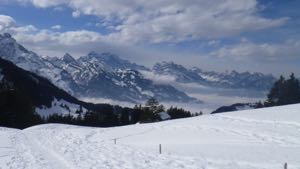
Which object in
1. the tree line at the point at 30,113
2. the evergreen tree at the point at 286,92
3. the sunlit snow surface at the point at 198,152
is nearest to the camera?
the sunlit snow surface at the point at 198,152

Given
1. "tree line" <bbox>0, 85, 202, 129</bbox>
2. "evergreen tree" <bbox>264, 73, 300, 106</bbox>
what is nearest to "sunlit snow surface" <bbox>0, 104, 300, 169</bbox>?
"tree line" <bbox>0, 85, 202, 129</bbox>

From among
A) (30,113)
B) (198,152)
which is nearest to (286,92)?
(30,113)

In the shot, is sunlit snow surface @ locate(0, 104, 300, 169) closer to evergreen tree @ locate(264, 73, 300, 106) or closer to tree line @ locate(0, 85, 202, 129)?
tree line @ locate(0, 85, 202, 129)

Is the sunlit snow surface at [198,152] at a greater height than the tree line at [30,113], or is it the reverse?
the tree line at [30,113]

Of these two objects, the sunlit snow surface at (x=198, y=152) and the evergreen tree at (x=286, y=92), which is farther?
the evergreen tree at (x=286, y=92)

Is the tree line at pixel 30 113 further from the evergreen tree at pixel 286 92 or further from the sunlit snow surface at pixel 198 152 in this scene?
the sunlit snow surface at pixel 198 152

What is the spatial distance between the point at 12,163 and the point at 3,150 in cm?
714

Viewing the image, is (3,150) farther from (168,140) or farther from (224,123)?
(224,123)

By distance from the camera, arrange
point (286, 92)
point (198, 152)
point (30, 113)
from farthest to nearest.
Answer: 1. point (286, 92)
2. point (30, 113)
3. point (198, 152)

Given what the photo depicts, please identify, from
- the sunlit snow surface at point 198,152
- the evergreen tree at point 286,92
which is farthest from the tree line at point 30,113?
the sunlit snow surface at point 198,152

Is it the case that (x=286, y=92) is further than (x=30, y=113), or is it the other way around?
(x=286, y=92)

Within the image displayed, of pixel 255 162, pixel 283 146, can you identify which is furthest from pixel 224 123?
pixel 255 162

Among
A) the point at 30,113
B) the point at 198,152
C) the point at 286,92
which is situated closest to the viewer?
the point at 198,152

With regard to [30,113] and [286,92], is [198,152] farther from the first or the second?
[286,92]
